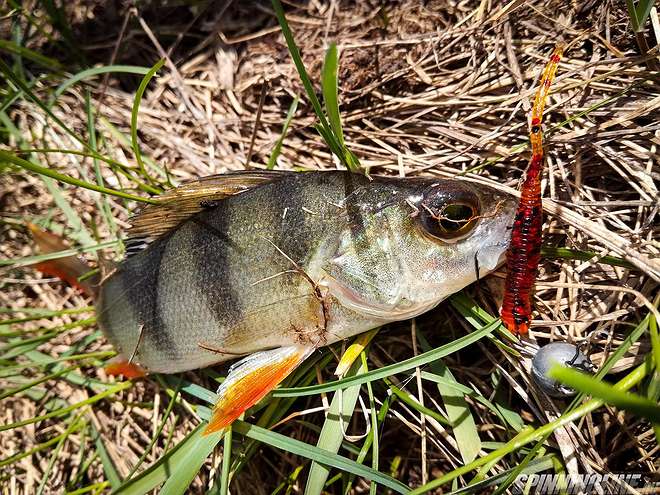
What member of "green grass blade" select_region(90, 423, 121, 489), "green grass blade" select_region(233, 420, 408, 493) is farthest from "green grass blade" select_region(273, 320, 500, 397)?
"green grass blade" select_region(90, 423, 121, 489)

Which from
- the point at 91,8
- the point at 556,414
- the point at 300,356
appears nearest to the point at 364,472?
the point at 300,356

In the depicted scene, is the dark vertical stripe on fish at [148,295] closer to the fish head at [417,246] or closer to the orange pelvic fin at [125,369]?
the orange pelvic fin at [125,369]

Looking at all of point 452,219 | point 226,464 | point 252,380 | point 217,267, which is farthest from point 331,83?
point 226,464

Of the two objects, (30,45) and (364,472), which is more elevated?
(30,45)

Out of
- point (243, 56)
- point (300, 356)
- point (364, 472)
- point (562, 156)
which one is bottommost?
point (364, 472)

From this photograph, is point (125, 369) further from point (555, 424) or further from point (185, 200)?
point (555, 424)

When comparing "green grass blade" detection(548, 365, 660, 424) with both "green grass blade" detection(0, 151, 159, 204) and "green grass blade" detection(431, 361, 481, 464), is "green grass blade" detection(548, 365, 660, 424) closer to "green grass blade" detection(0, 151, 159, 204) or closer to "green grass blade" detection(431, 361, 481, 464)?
"green grass blade" detection(431, 361, 481, 464)

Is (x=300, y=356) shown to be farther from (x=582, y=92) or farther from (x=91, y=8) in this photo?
(x=91, y=8)
